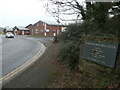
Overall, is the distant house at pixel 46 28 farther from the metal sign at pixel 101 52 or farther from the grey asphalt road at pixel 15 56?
the metal sign at pixel 101 52

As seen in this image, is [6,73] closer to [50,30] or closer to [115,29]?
[115,29]

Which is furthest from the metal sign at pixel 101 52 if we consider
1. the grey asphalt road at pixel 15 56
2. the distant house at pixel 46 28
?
the distant house at pixel 46 28

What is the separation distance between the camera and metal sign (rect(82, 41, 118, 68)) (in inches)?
178

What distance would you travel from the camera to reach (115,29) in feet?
20.3

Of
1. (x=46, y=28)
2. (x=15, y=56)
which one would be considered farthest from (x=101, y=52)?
(x=46, y=28)

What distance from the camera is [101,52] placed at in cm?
496

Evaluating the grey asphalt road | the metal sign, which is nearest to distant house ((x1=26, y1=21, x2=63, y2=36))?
the grey asphalt road

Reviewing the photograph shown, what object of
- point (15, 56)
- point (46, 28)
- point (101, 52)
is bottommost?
point (15, 56)

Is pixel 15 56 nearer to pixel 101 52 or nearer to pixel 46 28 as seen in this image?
pixel 101 52

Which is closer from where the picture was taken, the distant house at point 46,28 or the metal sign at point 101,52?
the metal sign at point 101,52

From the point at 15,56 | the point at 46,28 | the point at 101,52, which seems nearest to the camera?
the point at 101,52

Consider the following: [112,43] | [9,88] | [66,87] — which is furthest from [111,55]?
[9,88]

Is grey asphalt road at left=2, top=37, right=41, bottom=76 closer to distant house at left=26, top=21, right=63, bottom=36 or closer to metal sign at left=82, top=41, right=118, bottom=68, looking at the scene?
metal sign at left=82, top=41, right=118, bottom=68

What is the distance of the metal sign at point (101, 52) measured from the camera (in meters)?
4.53
